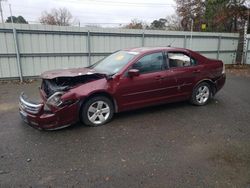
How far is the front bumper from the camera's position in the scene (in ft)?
13.1

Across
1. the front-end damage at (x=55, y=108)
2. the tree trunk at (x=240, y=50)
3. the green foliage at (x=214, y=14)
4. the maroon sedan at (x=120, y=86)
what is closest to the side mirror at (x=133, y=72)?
the maroon sedan at (x=120, y=86)

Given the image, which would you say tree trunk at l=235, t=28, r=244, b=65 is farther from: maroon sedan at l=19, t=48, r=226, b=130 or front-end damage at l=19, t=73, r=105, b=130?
front-end damage at l=19, t=73, r=105, b=130

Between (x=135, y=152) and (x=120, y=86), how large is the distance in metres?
1.56

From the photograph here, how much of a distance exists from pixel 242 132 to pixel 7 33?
858 cm

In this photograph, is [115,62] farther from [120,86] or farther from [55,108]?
[55,108]

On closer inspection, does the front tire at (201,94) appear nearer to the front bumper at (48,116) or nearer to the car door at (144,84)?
the car door at (144,84)

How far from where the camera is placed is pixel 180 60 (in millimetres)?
5473

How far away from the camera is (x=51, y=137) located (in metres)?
4.02

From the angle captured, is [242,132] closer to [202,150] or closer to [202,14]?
[202,150]

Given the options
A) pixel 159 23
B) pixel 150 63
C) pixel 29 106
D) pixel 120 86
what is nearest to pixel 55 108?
pixel 29 106

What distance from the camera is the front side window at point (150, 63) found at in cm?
488

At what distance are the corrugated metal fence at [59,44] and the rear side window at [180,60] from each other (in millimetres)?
5511

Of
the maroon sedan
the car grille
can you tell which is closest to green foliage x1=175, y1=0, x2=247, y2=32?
the maroon sedan

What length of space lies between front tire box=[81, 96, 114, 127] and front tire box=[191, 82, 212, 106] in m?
2.38
